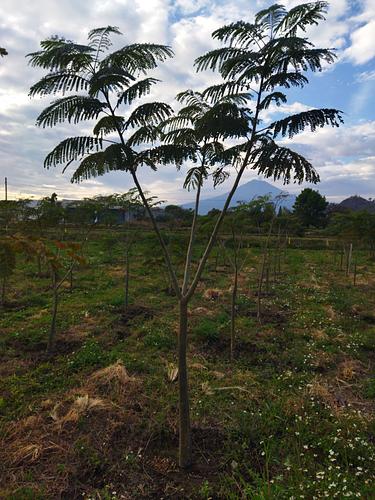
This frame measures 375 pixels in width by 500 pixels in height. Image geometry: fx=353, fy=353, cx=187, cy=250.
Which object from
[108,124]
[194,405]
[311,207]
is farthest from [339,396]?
[311,207]

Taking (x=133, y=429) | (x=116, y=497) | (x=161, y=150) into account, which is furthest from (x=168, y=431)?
(x=161, y=150)

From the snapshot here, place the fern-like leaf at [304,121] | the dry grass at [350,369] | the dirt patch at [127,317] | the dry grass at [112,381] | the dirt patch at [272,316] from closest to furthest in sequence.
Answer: the fern-like leaf at [304,121] → the dry grass at [112,381] → the dry grass at [350,369] → the dirt patch at [127,317] → the dirt patch at [272,316]

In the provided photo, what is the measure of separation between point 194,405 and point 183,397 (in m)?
1.45

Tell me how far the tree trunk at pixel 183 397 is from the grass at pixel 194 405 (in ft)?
0.51

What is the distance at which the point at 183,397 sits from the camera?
149 inches

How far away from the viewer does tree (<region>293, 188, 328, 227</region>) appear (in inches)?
1735

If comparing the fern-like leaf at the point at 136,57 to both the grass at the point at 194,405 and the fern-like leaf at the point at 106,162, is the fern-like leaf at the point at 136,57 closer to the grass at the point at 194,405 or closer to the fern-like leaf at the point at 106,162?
the fern-like leaf at the point at 106,162

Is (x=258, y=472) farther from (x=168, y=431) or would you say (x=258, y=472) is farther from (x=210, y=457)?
(x=168, y=431)

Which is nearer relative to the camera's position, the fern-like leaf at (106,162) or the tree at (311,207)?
the fern-like leaf at (106,162)

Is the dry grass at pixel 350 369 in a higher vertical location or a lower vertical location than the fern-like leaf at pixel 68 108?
lower

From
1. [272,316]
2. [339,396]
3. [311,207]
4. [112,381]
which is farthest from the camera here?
[311,207]

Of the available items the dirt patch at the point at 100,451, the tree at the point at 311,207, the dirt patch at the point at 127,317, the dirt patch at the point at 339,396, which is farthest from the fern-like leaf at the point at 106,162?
the tree at the point at 311,207

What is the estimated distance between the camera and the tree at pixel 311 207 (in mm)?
44062

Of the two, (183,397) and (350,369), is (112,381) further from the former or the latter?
(350,369)
